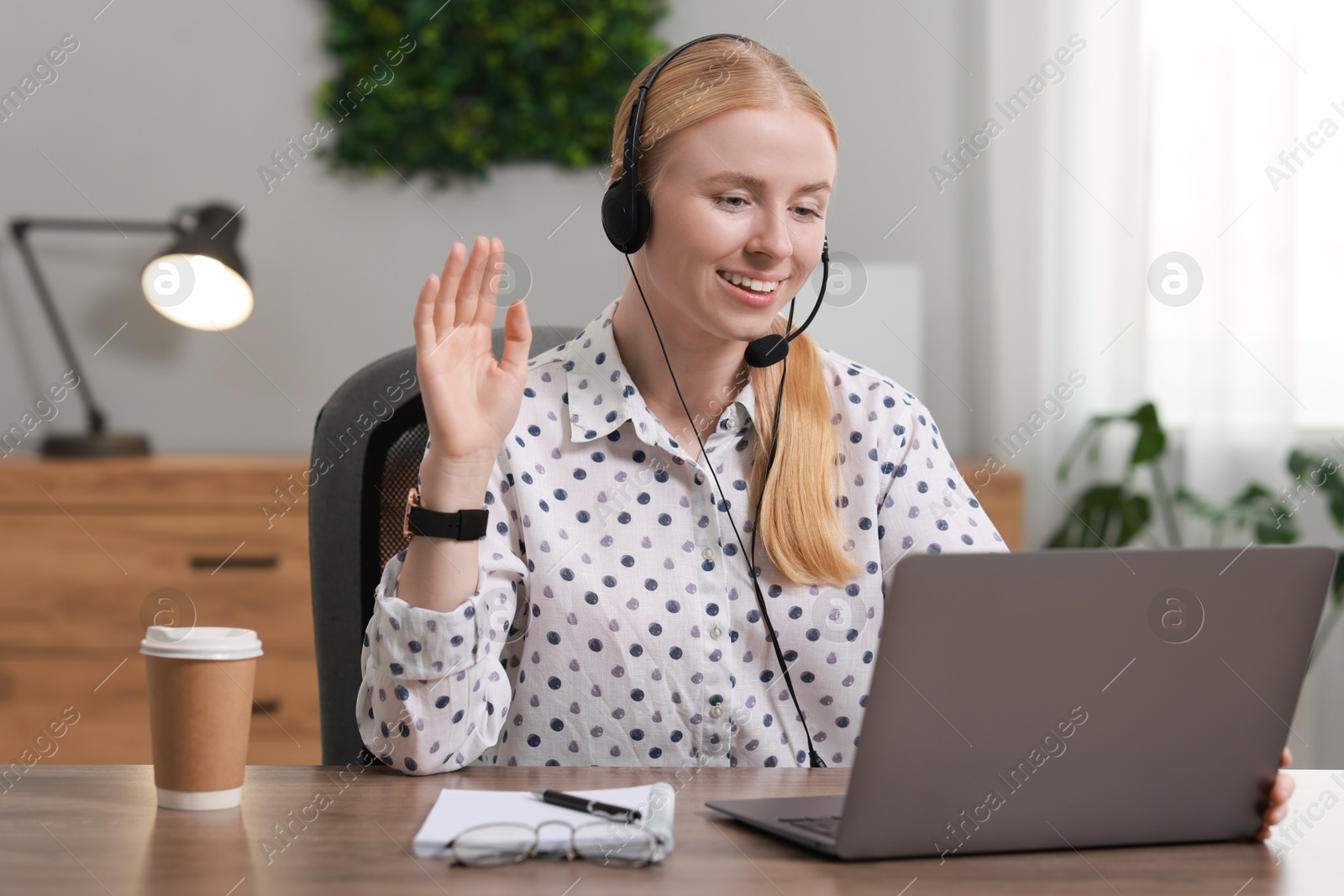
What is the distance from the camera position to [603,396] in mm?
1246

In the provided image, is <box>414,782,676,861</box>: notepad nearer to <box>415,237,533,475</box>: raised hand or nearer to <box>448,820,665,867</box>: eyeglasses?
<box>448,820,665,867</box>: eyeglasses

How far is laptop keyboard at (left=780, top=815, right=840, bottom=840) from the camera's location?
72cm

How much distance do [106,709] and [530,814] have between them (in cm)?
193

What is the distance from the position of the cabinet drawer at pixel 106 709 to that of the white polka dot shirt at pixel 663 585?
1.29m

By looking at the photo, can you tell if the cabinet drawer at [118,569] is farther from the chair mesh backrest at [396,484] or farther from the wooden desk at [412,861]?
the wooden desk at [412,861]

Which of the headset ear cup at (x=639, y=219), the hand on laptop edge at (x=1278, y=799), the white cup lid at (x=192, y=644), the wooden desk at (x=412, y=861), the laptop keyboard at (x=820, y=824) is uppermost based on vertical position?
the headset ear cup at (x=639, y=219)

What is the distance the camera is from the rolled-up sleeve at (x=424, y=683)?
950mm

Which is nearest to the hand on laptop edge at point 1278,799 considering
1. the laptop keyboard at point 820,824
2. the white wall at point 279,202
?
the laptop keyboard at point 820,824

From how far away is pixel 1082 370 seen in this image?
108 inches

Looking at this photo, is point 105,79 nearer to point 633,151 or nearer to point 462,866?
point 633,151

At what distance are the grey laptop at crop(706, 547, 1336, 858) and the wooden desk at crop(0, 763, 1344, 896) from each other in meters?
0.02

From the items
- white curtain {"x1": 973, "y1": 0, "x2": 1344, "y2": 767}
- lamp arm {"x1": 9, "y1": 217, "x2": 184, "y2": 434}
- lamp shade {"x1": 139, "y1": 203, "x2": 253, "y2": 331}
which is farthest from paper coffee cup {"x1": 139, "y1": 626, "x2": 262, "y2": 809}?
white curtain {"x1": 973, "y1": 0, "x2": 1344, "y2": 767}

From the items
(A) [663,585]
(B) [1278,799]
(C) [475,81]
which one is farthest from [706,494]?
(C) [475,81]

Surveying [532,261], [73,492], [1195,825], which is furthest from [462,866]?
[532,261]
